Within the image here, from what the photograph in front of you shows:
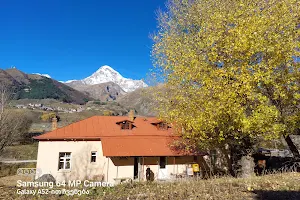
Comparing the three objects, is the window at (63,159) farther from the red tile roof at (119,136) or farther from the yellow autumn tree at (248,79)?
the yellow autumn tree at (248,79)

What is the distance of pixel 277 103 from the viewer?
39.6 ft

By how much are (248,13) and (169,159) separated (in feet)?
58.0

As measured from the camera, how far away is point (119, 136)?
85.2ft

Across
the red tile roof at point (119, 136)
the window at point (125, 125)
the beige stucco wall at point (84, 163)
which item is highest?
the window at point (125, 125)

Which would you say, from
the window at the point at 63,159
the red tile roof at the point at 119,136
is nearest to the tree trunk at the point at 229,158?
the red tile roof at the point at 119,136

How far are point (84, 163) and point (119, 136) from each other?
15.7 feet

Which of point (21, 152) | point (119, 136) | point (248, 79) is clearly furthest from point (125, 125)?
point (21, 152)

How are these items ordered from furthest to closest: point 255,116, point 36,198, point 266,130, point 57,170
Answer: point 57,170, point 266,130, point 255,116, point 36,198

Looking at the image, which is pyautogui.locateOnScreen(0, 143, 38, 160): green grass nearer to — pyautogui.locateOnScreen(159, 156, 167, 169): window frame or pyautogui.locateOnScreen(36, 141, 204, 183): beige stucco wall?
pyautogui.locateOnScreen(36, 141, 204, 183): beige stucco wall

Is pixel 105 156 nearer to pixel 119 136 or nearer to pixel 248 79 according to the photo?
pixel 119 136

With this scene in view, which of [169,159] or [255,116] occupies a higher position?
[255,116]

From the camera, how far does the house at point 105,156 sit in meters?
23.6

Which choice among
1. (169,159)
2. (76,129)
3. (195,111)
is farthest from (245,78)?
(76,129)

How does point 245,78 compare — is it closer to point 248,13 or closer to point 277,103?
point 277,103
